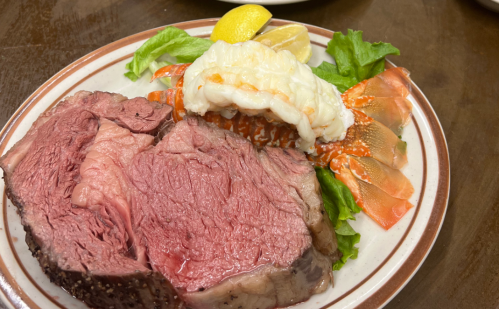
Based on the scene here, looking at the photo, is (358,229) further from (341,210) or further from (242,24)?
(242,24)

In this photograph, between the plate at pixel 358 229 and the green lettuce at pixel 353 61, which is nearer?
the plate at pixel 358 229

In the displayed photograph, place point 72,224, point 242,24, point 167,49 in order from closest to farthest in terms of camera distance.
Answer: point 72,224
point 242,24
point 167,49

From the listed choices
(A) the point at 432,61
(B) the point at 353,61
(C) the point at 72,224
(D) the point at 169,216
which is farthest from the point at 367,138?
(C) the point at 72,224

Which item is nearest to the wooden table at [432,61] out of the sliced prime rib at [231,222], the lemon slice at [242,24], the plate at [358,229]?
the plate at [358,229]

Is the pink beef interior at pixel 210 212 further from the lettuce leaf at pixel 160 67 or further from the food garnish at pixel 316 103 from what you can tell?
the lettuce leaf at pixel 160 67

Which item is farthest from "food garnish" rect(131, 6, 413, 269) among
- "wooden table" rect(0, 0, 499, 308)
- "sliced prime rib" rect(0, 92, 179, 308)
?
"wooden table" rect(0, 0, 499, 308)

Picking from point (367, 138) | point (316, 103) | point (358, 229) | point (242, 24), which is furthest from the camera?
point (242, 24)

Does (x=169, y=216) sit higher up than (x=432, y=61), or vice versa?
(x=169, y=216)
